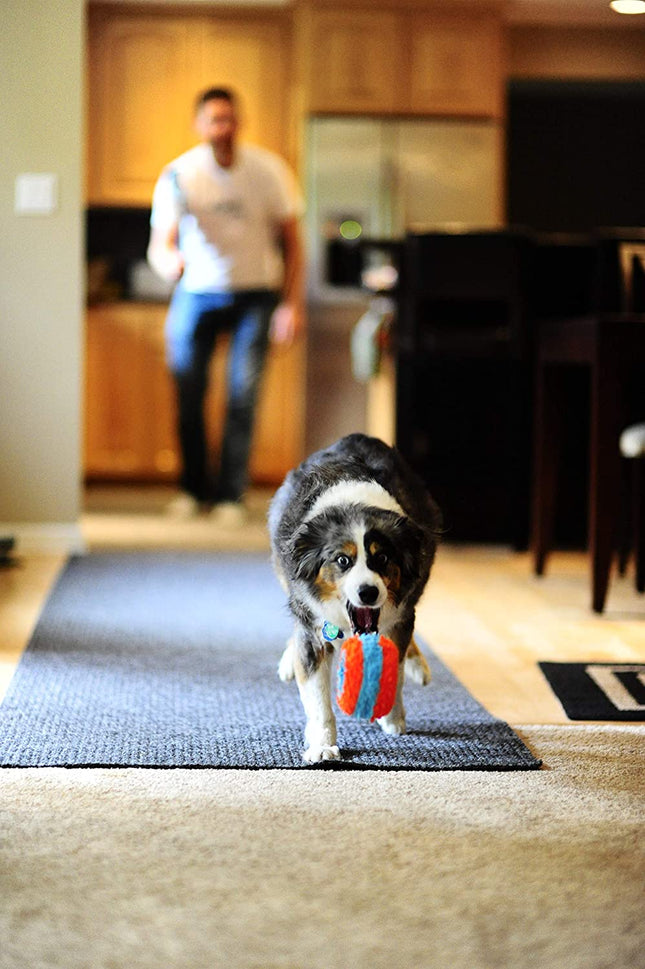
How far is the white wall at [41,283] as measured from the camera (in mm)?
3838

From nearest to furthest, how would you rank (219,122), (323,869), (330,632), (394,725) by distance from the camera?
(323,869) < (330,632) < (394,725) < (219,122)

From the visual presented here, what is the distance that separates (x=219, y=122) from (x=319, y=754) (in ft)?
11.0

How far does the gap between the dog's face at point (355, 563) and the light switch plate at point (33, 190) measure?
8.20 ft

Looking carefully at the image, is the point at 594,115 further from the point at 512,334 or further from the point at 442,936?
the point at 442,936

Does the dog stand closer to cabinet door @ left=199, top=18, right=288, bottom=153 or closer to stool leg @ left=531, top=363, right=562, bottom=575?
stool leg @ left=531, top=363, right=562, bottom=575

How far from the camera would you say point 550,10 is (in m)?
6.25

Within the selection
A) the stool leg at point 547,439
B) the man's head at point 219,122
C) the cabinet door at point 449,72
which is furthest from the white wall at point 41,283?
the cabinet door at point 449,72

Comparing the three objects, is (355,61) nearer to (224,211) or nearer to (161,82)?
(161,82)

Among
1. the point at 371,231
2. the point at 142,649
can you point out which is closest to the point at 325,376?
the point at 371,231

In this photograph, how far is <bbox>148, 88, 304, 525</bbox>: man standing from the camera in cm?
470

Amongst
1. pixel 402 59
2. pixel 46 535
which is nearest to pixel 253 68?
pixel 402 59

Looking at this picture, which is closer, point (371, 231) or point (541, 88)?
point (371, 231)

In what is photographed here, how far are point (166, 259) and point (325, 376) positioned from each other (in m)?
1.56

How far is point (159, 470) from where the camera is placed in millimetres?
6273
